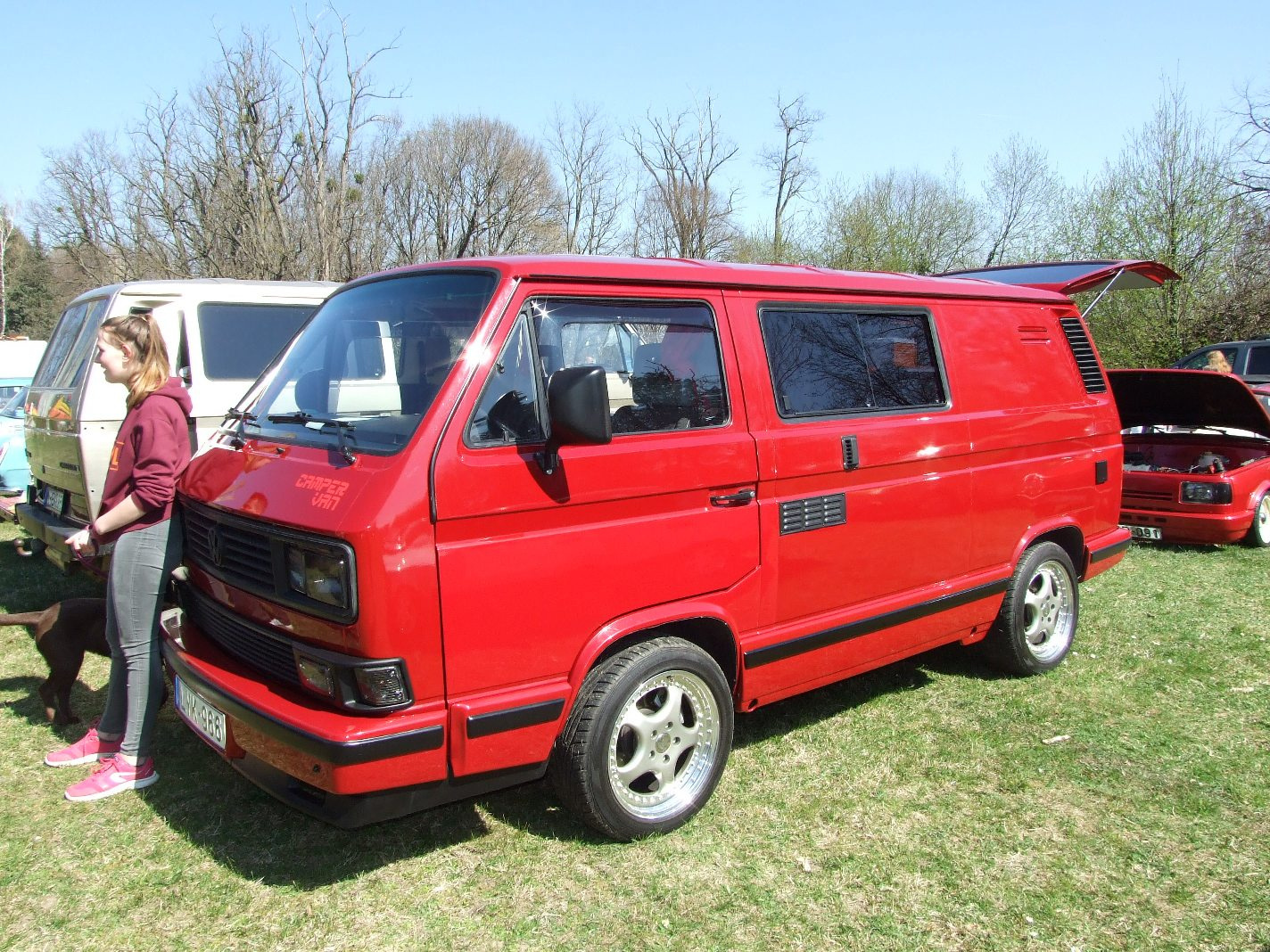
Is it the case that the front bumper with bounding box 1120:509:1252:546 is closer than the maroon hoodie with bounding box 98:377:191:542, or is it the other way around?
the maroon hoodie with bounding box 98:377:191:542

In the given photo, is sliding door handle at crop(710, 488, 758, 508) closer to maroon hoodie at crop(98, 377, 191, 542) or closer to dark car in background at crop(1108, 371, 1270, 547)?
maroon hoodie at crop(98, 377, 191, 542)

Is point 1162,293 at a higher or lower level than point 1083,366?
higher

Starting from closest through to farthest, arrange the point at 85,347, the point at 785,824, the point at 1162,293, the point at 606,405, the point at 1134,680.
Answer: the point at 606,405 < the point at 785,824 < the point at 1134,680 < the point at 85,347 < the point at 1162,293

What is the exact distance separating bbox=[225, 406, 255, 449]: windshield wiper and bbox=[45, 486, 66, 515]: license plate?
11.8 ft

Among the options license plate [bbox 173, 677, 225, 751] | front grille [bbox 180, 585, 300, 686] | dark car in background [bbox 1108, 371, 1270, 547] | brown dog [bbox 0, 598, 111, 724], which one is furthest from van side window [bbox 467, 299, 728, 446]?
dark car in background [bbox 1108, 371, 1270, 547]

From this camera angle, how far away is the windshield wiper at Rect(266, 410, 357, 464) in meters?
3.03

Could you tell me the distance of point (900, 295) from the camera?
4.42m

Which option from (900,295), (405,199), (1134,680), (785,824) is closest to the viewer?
(785,824)

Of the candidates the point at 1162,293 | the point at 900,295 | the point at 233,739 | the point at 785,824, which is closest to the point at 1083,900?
the point at 785,824

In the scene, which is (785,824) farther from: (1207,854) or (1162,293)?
(1162,293)

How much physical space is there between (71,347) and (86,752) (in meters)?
4.35

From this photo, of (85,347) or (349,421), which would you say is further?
(85,347)

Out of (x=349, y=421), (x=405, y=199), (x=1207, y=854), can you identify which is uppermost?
(x=405, y=199)

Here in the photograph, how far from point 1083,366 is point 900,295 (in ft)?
5.87
